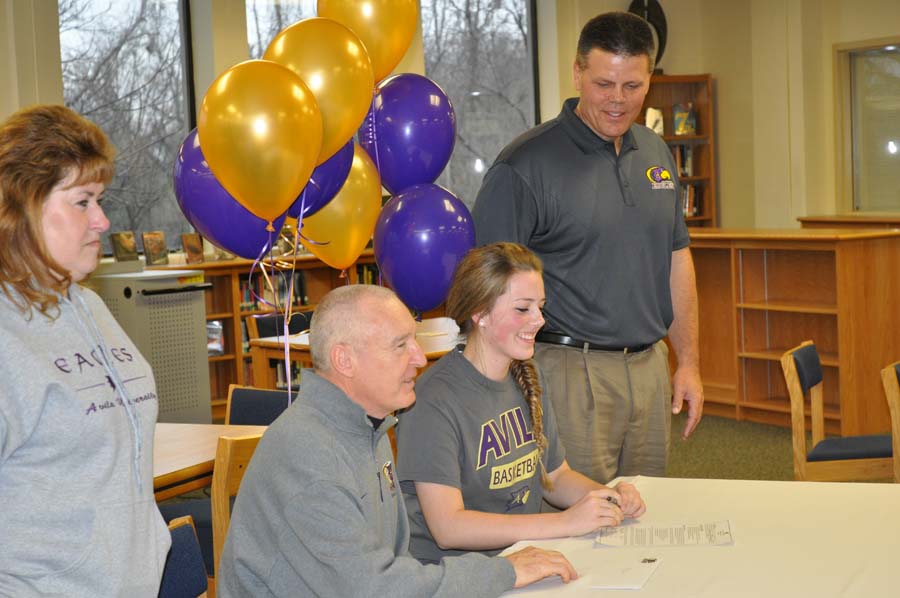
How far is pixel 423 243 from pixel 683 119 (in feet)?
25.7

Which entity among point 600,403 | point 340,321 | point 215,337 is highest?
point 340,321

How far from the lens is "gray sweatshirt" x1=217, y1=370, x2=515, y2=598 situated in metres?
1.88

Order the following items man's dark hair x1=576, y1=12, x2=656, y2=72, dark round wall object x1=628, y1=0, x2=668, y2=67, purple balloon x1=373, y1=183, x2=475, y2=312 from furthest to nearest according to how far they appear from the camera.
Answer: dark round wall object x1=628, y1=0, x2=668, y2=67, purple balloon x1=373, y1=183, x2=475, y2=312, man's dark hair x1=576, y1=12, x2=656, y2=72

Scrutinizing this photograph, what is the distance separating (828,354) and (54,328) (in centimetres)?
576

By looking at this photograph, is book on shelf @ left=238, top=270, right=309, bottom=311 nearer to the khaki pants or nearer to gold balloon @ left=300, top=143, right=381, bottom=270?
gold balloon @ left=300, top=143, right=381, bottom=270

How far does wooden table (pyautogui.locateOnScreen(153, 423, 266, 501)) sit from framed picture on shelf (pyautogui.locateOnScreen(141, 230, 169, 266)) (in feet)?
15.1

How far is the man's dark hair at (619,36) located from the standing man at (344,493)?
4.10 feet

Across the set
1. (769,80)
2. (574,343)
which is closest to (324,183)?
(574,343)

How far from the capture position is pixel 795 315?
→ 6883mm

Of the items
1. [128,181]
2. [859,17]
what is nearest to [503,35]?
[859,17]

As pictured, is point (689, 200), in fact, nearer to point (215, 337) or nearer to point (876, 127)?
point (876, 127)

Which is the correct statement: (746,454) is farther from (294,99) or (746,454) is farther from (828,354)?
(294,99)

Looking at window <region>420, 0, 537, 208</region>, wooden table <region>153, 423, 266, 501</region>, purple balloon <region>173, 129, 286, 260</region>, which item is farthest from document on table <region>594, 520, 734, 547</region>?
window <region>420, 0, 537, 208</region>

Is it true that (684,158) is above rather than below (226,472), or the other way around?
above
